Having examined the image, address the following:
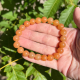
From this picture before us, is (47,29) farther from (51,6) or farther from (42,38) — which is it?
(51,6)

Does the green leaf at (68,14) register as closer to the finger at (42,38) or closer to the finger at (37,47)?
the finger at (42,38)

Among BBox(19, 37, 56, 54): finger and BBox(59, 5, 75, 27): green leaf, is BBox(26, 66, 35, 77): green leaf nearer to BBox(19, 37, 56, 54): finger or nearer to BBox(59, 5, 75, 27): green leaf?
BBox(19, 37, 56, 54): finger

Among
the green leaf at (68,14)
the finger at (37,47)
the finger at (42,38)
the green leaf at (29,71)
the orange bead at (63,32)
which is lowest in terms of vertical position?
the green leaf at (29,71)

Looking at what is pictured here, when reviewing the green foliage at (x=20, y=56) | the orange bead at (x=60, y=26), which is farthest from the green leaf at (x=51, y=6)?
the orange bead at (x=60, y=26)

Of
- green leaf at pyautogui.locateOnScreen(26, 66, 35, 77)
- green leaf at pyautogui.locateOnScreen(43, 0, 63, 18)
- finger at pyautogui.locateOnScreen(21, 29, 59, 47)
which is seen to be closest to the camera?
green leaf at pyautogui.locateOnScreen(43, 0, 63, 18)

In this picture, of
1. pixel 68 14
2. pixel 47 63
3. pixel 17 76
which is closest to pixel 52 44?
pixel 47 63

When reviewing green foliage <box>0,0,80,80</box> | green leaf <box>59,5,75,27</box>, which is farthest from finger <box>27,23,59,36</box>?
green leaf <box>59,5,75,27</box>

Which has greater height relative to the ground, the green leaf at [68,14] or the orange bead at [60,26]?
the green leaf at [68,14]

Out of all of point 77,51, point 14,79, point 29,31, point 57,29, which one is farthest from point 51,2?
point 14,79

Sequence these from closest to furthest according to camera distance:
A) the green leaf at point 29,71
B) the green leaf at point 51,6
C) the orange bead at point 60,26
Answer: the green leaf at point 51,6, the green leaf at point 29,71, the orange bead at point 60,26
